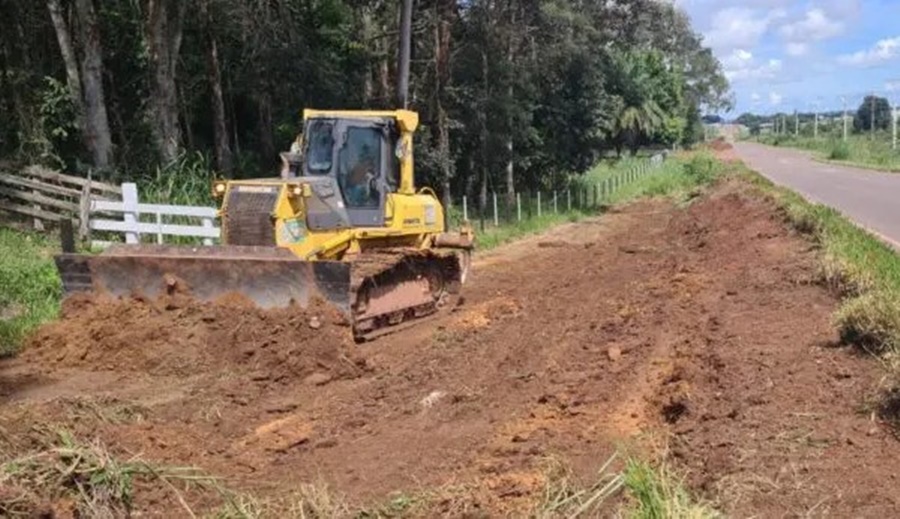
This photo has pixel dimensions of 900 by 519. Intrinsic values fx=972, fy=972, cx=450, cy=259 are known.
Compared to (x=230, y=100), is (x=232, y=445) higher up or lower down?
lower down

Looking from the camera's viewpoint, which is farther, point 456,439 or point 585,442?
point 456,439

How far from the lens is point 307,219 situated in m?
11.7

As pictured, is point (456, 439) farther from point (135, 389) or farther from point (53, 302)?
point (53, 302)

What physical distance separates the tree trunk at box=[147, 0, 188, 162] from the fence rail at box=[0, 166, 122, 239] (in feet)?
7.18

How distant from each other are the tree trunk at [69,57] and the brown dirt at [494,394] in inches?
427

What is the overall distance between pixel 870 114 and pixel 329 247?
112501 mm

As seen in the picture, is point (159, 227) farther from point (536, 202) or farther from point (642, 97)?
point (642, 97)

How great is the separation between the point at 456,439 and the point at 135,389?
147 inches

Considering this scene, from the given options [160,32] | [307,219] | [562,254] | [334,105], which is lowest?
[562,254]

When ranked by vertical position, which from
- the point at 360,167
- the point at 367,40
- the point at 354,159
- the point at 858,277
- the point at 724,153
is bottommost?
the point at 724,153

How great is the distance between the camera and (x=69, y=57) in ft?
66.1

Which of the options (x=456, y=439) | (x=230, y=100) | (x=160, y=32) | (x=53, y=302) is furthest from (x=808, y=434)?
(x=230, y=100)

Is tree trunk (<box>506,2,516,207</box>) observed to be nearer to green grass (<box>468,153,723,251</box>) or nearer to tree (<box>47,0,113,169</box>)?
green grass (<box>468,153,723,251</box>)

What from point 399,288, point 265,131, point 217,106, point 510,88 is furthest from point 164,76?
point 510,88
